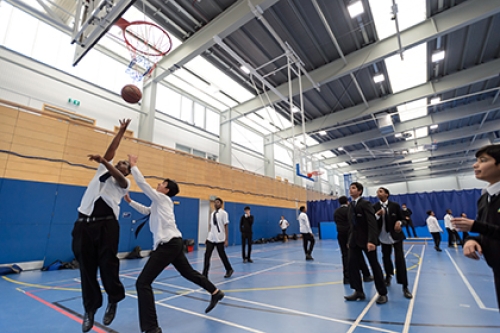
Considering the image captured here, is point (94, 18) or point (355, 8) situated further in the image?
point (355, 8)

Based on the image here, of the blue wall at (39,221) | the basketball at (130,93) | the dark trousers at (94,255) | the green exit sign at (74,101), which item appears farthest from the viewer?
the green exit sign at (74,101)

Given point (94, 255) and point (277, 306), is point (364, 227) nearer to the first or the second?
point (277, 306)

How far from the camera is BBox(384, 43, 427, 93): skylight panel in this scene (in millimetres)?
10891

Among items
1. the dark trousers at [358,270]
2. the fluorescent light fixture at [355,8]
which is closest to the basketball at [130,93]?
the dark trousers at [358,270]

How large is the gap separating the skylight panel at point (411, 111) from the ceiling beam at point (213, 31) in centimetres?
1115

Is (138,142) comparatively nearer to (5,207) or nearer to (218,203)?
(5,207)

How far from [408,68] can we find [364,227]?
11.4 metres

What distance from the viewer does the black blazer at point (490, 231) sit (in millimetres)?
1680

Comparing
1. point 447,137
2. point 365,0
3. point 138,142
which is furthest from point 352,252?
point 447,137

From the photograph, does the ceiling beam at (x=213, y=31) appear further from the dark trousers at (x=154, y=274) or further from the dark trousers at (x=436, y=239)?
the dark trousers at (x=436, y=239)

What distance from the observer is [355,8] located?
834 centimetres

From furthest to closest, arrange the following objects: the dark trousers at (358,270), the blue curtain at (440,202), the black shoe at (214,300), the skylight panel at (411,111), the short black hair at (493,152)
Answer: the blue curtain at (440,202)
the skylight panel at (411,111)
the dark trousers at (358,270)
the black shoe at (214,300)
the short black hair at (493,152)

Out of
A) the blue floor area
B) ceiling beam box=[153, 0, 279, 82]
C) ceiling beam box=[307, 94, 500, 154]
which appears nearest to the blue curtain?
ceiling beam box=[307, 94, 500, 154]

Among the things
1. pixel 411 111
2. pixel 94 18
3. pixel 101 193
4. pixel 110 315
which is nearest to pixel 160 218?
pixel 101 193
